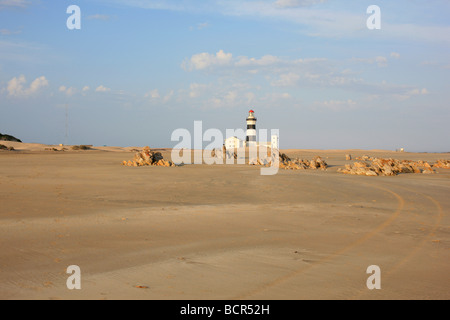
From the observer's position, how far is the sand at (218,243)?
3.42m

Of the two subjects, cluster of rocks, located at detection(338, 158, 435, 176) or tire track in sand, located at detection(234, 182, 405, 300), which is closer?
tire track in sand, located at detection(234, 182, 405, 300)

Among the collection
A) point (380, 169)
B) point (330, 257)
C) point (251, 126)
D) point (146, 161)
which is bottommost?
point (330, 257)

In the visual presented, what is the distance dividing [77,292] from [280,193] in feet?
24.7

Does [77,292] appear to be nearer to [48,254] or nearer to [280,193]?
[48,254]

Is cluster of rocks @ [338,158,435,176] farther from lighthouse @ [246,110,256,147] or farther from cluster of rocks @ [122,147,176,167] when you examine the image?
lighthouse @ [246,110,256,147]

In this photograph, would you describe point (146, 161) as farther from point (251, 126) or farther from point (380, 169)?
point (251, 126)

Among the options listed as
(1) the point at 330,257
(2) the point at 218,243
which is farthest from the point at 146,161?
(1) the point at 330,257

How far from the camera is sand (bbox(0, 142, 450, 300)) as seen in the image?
342 cm

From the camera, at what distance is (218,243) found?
16.8 feet

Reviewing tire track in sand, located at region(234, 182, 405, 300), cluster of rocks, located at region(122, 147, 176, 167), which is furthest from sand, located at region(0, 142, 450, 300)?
cluster of rocks, located at region(122, 147, 176, 167)

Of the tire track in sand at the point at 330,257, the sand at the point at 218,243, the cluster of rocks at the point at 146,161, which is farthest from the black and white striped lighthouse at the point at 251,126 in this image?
the tire track in sand at the point at 330,257

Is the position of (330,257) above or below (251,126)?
below
